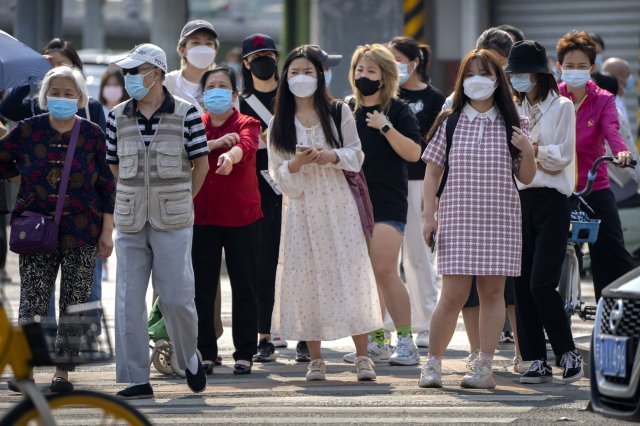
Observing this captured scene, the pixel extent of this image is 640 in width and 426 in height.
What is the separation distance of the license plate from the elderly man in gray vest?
8.80 ft

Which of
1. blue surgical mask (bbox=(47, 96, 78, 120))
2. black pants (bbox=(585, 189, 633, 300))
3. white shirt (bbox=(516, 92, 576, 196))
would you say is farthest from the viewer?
black pants (bbox=(585, 189, 633, 300))

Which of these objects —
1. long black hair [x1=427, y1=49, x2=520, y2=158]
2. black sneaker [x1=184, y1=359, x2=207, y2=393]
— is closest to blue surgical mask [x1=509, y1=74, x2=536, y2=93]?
Result: long black hair [x1=427, y1=49, x2=520, y2=158]

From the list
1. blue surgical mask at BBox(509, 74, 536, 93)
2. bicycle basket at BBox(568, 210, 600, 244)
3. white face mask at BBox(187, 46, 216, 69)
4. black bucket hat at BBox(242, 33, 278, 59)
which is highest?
black bucket hat at BBox(242, 33, 278, 59)

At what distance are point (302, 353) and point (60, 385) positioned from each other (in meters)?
2.07

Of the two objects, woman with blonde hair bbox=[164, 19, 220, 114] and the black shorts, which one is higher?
woman with blonde hair bbox=[164, 19, 220, 114]

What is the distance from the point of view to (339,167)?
9.17 m

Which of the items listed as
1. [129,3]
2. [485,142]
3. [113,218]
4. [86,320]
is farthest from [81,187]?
[129,3]

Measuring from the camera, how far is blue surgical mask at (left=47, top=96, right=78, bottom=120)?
344 inches

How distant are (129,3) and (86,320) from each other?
168 feet

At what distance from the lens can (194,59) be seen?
396 inches

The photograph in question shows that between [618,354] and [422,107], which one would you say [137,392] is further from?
[422,107]

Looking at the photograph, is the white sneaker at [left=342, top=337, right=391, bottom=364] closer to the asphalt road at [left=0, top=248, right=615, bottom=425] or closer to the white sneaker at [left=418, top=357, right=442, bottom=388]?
the asphalt road at [left=0, top=248, right=615, bottom=425]

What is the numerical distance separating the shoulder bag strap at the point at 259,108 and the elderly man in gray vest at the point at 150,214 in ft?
5.61

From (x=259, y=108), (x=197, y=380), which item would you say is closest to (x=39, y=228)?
(x=197, y=380)
